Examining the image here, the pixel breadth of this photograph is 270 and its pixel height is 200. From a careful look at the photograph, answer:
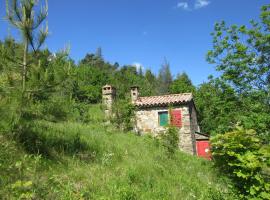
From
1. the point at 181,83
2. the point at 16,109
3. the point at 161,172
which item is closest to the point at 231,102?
the point at 161,172

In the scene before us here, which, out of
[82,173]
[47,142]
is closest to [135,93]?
[47,142]

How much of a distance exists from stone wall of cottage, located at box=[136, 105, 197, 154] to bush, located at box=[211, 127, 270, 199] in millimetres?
11875

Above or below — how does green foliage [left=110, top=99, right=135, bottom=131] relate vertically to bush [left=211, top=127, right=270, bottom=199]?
above

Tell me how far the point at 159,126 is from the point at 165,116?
0.89m

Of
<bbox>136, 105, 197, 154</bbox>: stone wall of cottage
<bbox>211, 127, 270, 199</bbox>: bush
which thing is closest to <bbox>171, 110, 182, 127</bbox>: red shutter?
<bbox>136, 105, 197, 154</bbox>: stone wall of cottage

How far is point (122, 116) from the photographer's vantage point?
57.9ft

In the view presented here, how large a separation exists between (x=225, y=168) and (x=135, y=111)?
14159 millimetres

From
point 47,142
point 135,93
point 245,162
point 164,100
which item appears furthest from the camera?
point 135,93

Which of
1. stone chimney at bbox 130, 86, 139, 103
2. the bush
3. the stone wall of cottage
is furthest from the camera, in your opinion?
stone chimney at bbox 130, 86, 139, 103

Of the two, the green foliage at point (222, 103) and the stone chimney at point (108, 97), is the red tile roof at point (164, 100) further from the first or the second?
the green foliage at point (222, 103)

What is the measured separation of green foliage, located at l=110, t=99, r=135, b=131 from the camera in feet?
57.1

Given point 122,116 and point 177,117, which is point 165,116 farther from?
point 122,116

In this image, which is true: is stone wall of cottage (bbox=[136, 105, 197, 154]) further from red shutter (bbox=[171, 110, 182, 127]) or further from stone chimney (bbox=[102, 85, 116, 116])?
stone chimney (bbox=[102, 85, 116, 116])

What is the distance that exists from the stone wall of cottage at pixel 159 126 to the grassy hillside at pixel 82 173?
9.15 metres
